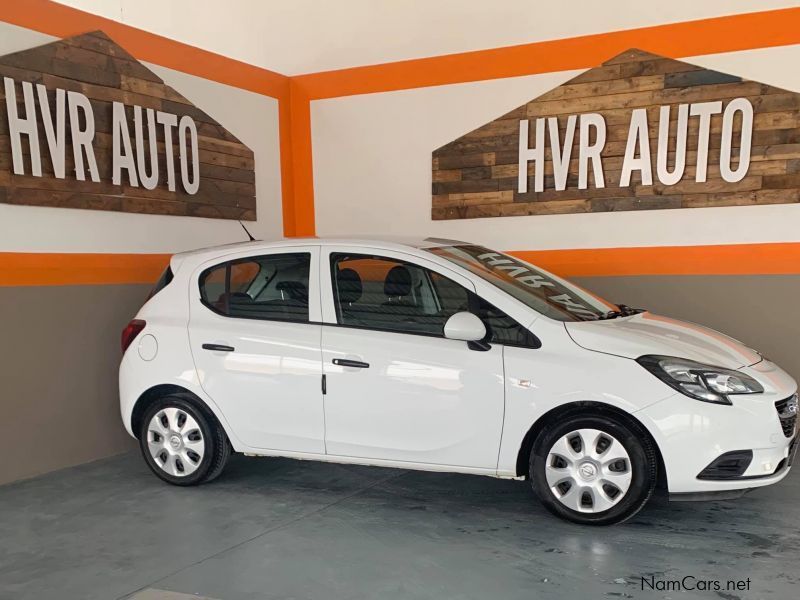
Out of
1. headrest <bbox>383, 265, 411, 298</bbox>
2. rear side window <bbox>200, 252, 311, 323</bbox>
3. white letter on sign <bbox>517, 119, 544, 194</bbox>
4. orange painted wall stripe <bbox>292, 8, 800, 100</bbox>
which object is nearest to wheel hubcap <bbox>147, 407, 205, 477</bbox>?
rear side window <bbox>200, 252, 311, 323</bbox>

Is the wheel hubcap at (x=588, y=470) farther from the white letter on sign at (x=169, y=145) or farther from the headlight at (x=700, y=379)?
the white letter on sign at (x=169, y=145)

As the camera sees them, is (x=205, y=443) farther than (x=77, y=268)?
No

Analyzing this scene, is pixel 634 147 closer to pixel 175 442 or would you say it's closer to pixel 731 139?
pixel 731 139

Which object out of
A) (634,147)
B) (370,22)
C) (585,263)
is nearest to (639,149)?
(634,147)

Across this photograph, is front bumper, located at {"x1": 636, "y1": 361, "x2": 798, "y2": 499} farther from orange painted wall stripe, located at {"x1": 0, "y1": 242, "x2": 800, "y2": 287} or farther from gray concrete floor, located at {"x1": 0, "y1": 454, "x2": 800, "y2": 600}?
orange painted wall stripe, located at {"x1": 0, "y1": 242, "x2": 800, "y2": 287}

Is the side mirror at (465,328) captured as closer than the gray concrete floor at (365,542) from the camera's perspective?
No

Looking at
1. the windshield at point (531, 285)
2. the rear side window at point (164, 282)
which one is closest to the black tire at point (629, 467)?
the windshield at point (531, 285)

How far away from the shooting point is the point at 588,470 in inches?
155

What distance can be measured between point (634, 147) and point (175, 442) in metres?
4.34

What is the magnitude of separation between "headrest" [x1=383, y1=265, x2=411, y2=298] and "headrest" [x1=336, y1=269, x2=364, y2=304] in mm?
169

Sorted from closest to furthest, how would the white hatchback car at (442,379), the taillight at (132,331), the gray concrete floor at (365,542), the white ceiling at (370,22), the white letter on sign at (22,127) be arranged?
the gray concrete floor at (365,542) → the white hatchback car at (442,379) → the taillight at (132,331) → the white letter on sign at (22,127) → the white ceiling at (370,22)

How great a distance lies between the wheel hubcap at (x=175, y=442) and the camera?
15.9 ft

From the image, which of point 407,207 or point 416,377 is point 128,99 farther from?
point 416,377

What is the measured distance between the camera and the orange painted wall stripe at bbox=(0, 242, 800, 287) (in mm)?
5375
